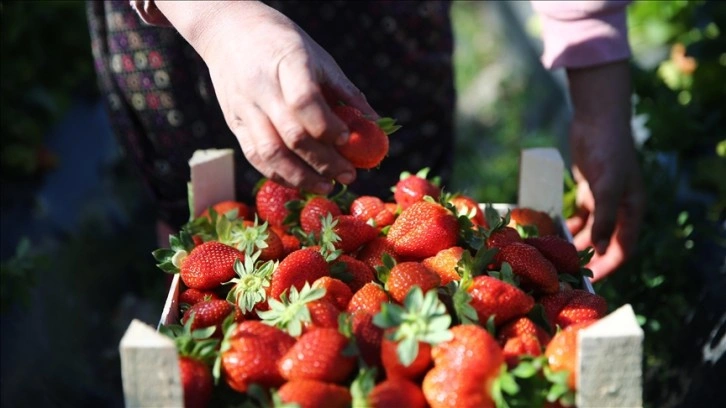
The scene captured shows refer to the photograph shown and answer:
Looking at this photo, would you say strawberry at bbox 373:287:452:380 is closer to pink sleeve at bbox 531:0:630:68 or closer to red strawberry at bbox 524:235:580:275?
red strawberry at bbox 524:235:580:275

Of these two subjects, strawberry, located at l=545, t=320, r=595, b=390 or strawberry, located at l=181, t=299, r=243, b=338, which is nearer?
strawberry, located at l=545, t=320, r=595, b=390

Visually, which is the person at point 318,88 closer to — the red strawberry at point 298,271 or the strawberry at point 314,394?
the red strawberry at point 298,271

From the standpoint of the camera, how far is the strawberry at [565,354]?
1068 mm

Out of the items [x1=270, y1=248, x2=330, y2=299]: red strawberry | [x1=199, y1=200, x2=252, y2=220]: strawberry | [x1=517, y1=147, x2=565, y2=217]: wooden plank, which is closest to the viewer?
[x1=270, y1=248, x2=330, y2=299]: red strawberry

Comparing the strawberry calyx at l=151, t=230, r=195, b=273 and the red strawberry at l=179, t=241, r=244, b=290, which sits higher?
the red strawberry at l=179, t=241, r=244, b=290

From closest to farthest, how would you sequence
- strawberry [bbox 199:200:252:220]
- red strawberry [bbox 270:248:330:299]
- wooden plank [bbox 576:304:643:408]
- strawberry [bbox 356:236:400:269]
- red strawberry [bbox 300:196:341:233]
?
wooden plank [bbox 576:304:643:408]
red strawberry [bbox 270:248:330:299]
strawberry [bbox 356:236:400:269]
red strawberry [bbox 300:196:341:233]
strawberry [bbox 199:200:252:220]

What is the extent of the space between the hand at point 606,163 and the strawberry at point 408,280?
2.20ft

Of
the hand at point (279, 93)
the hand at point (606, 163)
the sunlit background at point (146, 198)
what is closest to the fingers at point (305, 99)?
the hand at point (279, 93)

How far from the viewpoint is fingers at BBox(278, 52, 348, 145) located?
1.09 meters

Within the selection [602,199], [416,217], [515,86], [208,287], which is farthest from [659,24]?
A: [208,287]

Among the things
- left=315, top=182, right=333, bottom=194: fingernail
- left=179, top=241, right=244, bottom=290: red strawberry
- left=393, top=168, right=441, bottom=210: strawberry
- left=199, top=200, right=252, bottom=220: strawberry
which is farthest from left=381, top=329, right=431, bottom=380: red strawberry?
left=199, top=200, right=252, bottom=220: strawberry

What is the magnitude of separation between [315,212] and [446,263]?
0.29 metres

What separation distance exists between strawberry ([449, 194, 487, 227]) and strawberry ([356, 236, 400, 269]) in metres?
0.16

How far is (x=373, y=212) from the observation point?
1.50m
